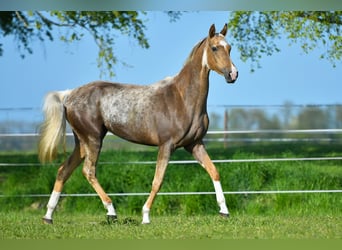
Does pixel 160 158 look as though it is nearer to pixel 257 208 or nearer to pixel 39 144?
pixel 39 144

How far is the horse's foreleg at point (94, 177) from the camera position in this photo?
597 centimetres

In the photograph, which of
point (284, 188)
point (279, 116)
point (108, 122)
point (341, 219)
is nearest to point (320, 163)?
point (279, 116)

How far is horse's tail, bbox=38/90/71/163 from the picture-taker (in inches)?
242

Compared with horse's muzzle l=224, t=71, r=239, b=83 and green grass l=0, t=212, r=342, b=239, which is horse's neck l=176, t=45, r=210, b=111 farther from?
green grass l=0, t=212, r=342, b=239

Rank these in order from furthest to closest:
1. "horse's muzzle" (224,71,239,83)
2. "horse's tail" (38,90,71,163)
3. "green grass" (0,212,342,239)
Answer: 1. "horse's tail" (38,90,71,163)
2. "horse's muzzle" (224,71,239,83)
3. "green grass" (0,212,342,239)

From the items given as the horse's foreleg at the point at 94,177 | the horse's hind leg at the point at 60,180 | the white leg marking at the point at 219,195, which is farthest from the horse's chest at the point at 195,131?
the horse's hind leg at the point at 60,180

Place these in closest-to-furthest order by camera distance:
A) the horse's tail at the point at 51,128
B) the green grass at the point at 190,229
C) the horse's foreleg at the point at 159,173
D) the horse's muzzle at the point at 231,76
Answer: the green grass at the point at 190,229 < the horse's muzzle at the point at 231,76 < the horse's foreleg at the point at 159,173 < the horse's tail at the point at 51,128

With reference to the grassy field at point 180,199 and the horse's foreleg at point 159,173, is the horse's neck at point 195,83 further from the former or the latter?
the grassy field at point 180,199

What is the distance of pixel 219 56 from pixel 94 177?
161 centimetres

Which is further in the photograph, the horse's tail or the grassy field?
the horse's tail

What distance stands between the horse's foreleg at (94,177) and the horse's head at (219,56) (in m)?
1.35

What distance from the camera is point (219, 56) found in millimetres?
5777

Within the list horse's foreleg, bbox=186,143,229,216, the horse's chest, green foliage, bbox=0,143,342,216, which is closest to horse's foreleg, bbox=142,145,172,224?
the horse's chest

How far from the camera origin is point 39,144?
6.22 metres
